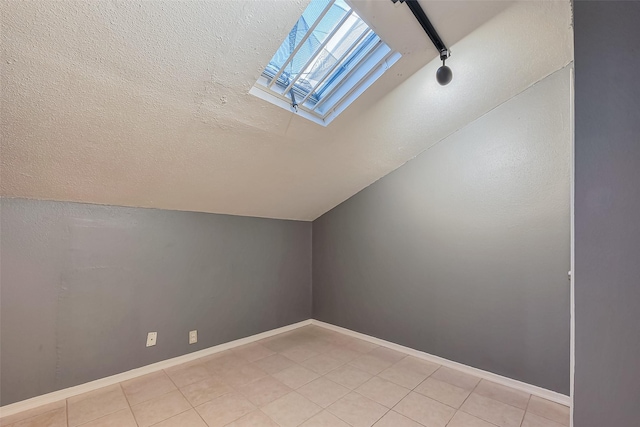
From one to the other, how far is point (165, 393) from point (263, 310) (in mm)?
1274

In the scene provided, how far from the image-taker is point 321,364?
2.54 m

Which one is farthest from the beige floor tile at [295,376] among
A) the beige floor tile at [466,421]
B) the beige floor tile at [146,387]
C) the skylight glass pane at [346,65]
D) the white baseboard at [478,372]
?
the skylight glass pane at [346,65]

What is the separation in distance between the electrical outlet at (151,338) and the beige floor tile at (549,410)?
2.87 m

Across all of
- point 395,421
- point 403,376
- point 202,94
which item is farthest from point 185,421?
point 202,94

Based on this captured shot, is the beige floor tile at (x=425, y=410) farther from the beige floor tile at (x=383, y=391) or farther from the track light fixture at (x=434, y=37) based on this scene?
the track light fixture at (x=434, y=37)

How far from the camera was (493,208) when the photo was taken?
2.30m

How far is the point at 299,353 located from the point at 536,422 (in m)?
1.87

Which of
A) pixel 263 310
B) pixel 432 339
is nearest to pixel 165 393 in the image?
pixel 263 310

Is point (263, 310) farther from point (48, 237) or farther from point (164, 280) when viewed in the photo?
point (48, 237)

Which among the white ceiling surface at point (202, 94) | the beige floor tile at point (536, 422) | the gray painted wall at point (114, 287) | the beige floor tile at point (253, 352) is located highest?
the white ceiling surface at point (202, 94)

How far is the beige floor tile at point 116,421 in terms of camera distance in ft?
5.52

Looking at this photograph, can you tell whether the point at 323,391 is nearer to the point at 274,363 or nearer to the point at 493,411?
the point at 274,363

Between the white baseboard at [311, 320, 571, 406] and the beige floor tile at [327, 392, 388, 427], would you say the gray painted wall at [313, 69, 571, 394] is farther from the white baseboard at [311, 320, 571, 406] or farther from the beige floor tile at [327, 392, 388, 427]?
the beige floor tile at [327, 392, 388, 427]

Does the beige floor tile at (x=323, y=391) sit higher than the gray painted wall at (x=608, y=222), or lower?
lower
